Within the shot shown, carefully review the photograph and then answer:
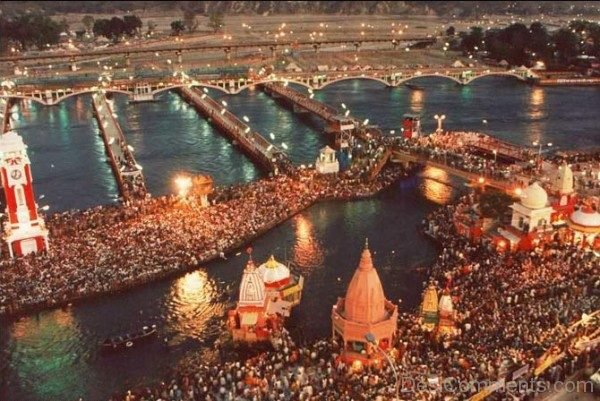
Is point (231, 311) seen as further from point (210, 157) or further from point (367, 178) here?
point (210, 157)

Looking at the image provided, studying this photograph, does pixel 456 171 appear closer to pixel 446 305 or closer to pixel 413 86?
pixel 446 305

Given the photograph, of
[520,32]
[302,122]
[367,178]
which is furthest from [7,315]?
[520,32]

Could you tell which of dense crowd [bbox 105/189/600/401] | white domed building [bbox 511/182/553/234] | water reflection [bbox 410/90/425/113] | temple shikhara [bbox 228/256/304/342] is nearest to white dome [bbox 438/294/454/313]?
dense crowd [bbox 105/189/600/401]

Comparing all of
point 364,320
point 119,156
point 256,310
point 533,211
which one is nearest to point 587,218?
point 533,211

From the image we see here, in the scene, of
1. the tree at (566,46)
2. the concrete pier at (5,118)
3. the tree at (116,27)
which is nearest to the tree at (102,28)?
the tree at (116,27)

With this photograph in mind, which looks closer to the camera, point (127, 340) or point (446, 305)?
point (446, 305)

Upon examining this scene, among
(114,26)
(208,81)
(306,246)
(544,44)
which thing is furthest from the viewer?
(114,26)

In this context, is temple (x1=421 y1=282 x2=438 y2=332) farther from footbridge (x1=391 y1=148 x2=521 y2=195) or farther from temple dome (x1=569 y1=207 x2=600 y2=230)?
footbridge (x1=391 y1=148 x2=521 y2=195)
